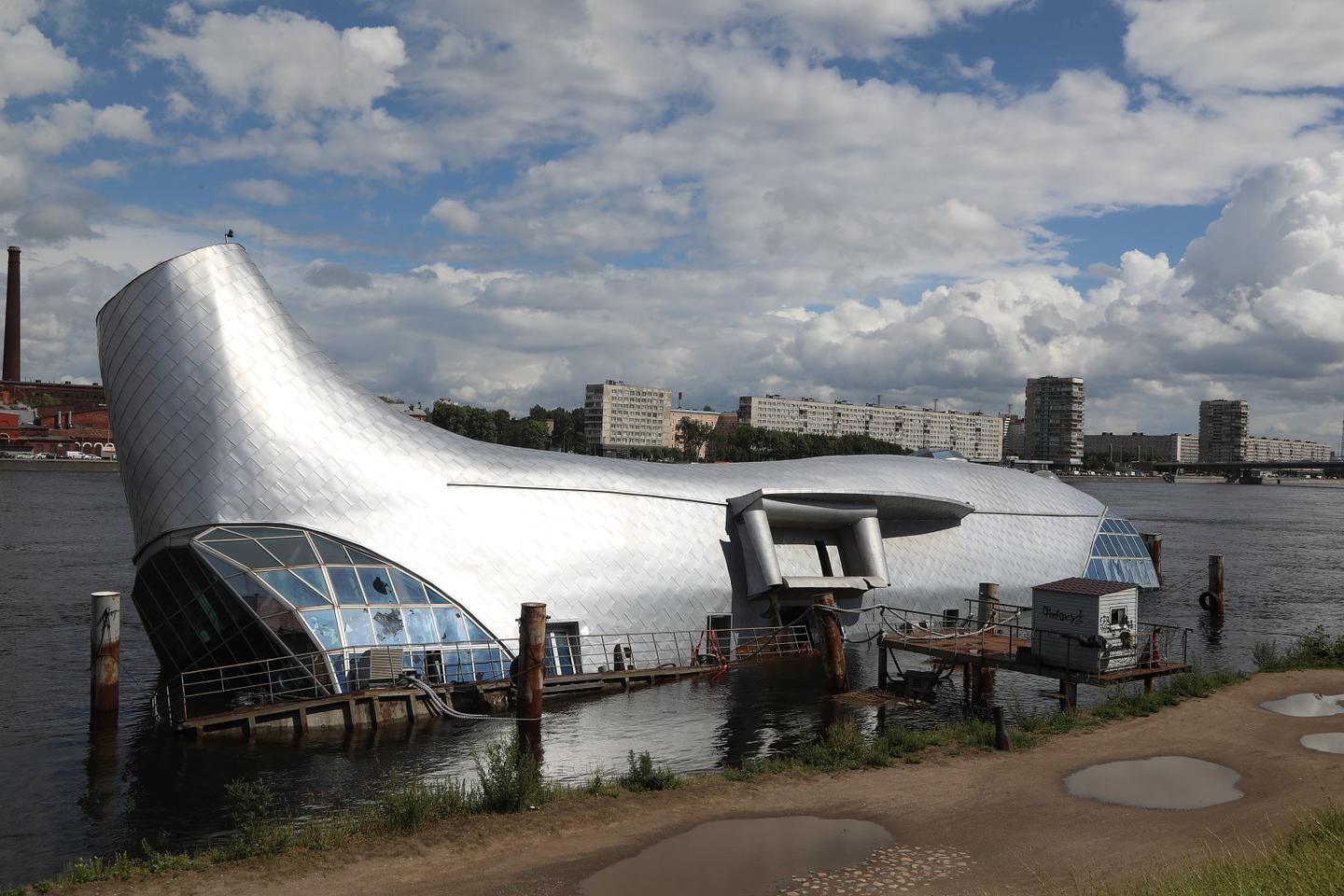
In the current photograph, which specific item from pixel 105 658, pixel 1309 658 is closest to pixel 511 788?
pixel 105 658

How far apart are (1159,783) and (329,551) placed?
20593 mm

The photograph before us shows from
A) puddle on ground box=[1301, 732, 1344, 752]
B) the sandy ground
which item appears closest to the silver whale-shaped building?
the sandy ground

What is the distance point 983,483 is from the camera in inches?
1844

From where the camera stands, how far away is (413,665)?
91.0 ft

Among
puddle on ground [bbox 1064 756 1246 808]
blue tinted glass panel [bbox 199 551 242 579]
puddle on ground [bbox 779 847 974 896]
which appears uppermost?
blue tinted glass panel [bbox 199 551 242 579]

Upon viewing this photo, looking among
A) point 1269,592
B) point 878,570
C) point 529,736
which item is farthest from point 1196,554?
point 529,736

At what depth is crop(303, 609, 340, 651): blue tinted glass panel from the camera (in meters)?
26.4

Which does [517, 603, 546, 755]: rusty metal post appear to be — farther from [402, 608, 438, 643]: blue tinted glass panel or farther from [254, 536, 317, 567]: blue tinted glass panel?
[254, 536, 317, 567]: blue tinted glass panel

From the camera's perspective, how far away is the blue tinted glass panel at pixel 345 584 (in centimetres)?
2722

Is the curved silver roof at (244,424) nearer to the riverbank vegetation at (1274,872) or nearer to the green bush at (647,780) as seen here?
the green bush at (647,780)

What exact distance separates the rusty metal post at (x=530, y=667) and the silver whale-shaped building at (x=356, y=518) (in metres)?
2.50

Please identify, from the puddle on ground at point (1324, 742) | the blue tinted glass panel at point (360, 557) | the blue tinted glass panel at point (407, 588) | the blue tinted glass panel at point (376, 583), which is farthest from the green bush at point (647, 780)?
the puddle on ground at point (1324, 742)

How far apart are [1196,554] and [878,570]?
190 feet

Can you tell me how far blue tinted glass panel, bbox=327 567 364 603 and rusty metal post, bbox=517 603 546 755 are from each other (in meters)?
4.52
